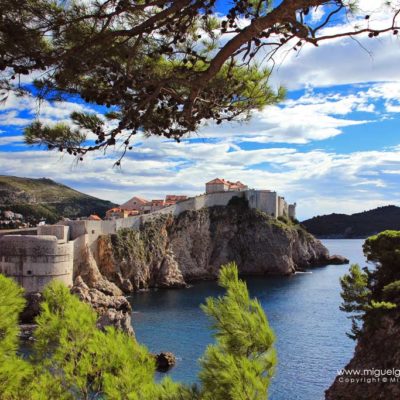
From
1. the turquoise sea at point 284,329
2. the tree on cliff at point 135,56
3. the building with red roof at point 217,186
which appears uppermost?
the building with red roof at point 217,186

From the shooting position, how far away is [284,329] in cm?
2978

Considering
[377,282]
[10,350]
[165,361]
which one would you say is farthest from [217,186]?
[10,350]

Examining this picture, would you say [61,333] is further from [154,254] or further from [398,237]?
[154,254]

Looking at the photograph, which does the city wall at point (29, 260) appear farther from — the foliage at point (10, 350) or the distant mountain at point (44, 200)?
the distant mountain at point (44, 200)

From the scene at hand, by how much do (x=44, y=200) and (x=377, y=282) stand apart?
89.2 metres

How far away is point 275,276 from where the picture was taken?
5684 cm

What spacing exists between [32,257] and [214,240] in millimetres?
29049

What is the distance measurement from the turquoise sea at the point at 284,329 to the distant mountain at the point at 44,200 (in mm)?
40256

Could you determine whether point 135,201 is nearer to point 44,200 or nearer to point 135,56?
point 44,200

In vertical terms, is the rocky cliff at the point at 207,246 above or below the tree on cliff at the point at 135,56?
below

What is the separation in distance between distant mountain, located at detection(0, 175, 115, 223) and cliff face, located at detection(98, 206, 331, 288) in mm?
28934

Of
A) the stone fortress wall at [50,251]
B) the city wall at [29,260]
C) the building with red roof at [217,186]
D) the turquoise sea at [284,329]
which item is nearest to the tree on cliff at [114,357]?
the turquoise sea at [284,329]

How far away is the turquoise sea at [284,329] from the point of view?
67.5 feet

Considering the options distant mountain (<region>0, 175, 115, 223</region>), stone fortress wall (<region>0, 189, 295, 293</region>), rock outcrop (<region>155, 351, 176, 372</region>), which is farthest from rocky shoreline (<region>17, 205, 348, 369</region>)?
distant mountain (<region>0, 175, 115, 223</region>)
